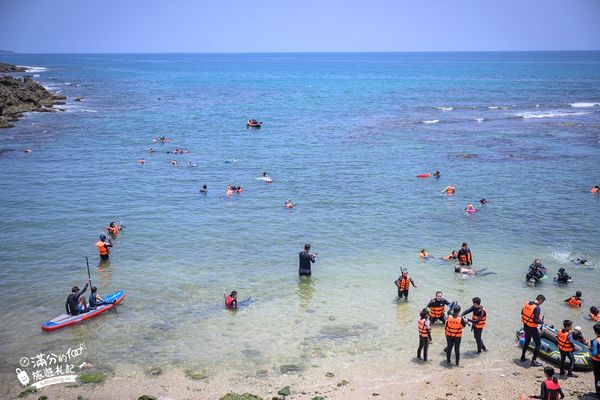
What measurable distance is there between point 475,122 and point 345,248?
153ft

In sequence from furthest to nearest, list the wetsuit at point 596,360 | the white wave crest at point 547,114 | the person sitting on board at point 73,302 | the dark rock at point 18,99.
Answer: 1. the white wave crest at point 547,114
2. the dark rock at point 18,99
3. the person sitting on board at point 73,302
4. the wetsuit at point 596,360

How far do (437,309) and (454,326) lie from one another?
285 centimetres

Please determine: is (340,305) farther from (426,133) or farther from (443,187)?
(426,133)

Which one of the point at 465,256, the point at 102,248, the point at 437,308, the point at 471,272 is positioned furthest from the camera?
the point at 102,248

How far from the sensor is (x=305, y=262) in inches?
925

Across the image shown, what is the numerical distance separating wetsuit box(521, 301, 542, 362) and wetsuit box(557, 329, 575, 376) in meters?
0.75

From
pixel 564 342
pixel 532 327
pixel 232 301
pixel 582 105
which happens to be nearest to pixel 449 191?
pixel 232 301

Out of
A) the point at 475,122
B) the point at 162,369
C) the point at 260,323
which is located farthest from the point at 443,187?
the point at 475,122

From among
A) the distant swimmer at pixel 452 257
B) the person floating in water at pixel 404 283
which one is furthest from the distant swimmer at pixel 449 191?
the person floating in water at pixel 404 283

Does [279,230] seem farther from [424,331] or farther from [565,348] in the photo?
[565,348]

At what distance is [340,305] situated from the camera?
21359 millimetres

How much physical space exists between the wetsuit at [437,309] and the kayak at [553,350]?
2589mm

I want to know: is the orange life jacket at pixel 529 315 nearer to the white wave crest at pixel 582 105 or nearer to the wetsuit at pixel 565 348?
the wetsuit at pixel 565 348

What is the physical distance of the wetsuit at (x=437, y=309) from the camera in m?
18.7
